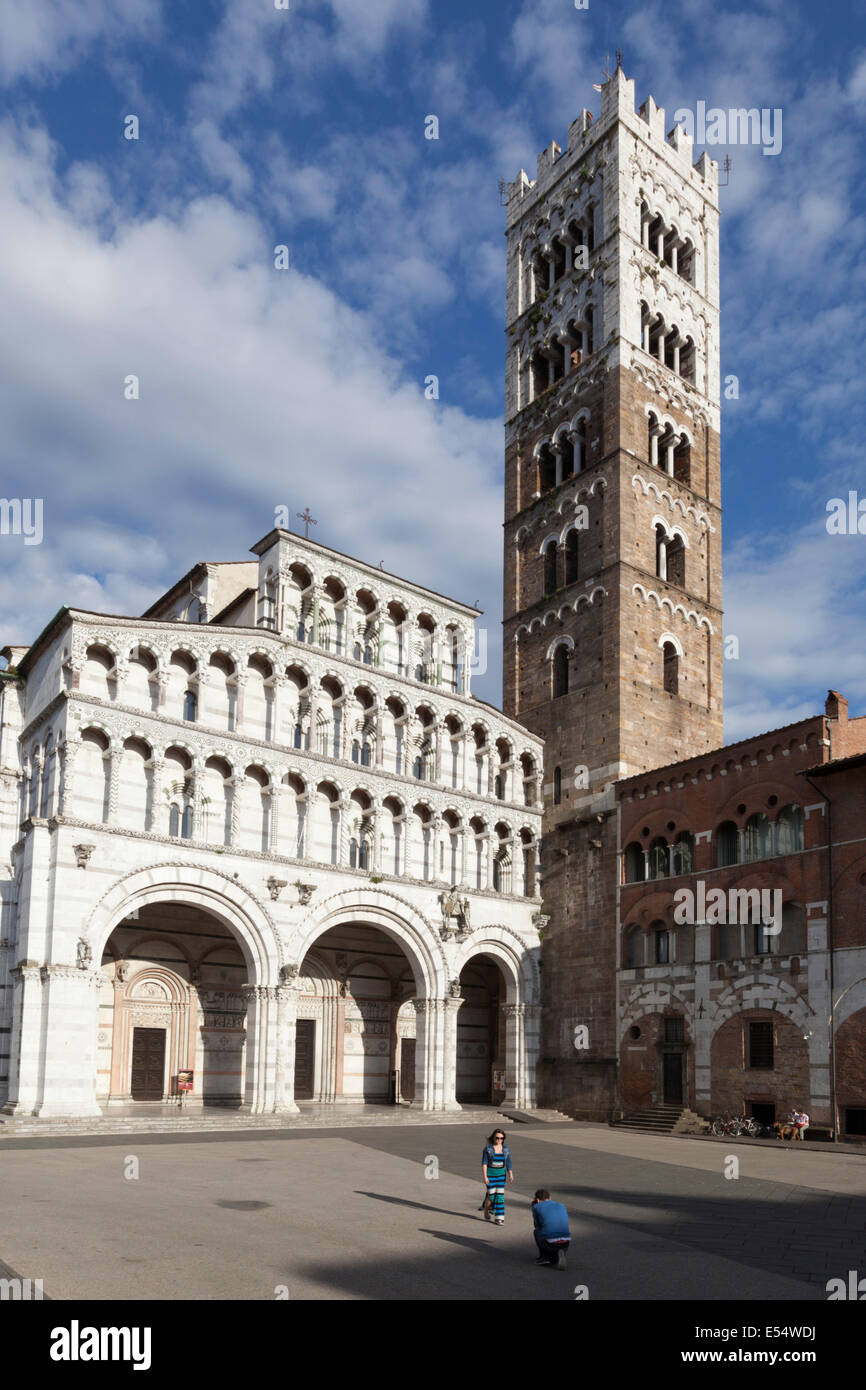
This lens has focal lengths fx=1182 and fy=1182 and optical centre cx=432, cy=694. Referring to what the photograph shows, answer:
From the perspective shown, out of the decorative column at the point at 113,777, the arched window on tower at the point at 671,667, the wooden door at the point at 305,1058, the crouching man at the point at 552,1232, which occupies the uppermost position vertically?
the arched window on tower at the point at 671,667

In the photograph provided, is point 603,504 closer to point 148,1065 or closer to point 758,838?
point 758,838

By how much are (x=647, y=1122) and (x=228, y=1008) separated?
14.1 meters

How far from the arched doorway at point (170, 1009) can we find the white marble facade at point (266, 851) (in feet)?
0.23

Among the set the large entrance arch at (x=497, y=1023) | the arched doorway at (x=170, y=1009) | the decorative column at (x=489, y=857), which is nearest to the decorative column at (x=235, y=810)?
the arched doorway at (x=170, y=1009)

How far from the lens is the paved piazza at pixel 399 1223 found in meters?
12.6

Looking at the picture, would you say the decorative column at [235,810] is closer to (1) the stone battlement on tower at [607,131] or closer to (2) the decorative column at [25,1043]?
(2) the decorative column at [25,1043]

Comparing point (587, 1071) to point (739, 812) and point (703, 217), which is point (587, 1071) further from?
point (703, 217)

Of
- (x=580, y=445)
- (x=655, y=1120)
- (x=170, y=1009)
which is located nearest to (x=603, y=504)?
(x=580, y=445)

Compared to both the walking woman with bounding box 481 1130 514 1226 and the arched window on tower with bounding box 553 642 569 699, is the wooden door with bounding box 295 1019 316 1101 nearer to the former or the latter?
the arched window on tower with bounding box 553 642 569 699

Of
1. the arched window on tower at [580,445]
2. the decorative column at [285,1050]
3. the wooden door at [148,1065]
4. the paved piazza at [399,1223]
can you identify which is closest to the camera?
the paved piazza at [399,1223]

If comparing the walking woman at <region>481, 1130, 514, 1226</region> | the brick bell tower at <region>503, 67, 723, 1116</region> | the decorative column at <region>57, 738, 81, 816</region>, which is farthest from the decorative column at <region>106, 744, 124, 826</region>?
the walking woman at <region>481, 1130, 514, 1226</region>

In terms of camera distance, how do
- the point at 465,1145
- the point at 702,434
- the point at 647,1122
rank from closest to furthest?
the point at 465,1145 → the point at 647,1122 → the point at 702,434

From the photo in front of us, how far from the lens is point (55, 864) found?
31422 mm
